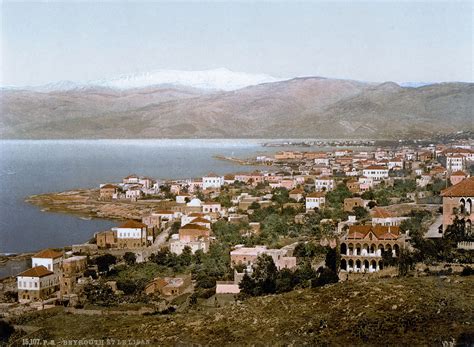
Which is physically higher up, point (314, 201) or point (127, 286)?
point (314, 201)

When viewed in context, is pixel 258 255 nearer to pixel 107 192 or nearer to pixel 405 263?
pixel 405 263

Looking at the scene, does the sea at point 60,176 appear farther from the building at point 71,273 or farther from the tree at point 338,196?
the tree at point 338,196

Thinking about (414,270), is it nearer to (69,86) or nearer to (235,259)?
(235,259)

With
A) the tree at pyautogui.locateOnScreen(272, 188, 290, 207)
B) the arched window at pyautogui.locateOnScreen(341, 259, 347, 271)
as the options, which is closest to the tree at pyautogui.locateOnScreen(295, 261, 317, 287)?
the arched window at pyautogui.locateOnScreen(341, 259, 347, 271)

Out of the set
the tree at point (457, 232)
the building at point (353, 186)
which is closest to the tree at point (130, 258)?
the tree at point (457, 232)

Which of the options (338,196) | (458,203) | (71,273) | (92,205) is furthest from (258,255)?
(92,205)

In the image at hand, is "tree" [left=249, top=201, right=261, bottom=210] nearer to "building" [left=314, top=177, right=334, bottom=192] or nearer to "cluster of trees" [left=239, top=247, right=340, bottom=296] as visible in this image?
"building" [left=314, top=177, right=334, bottom=192]
